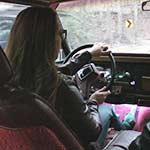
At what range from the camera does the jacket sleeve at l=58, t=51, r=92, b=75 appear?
2.69 m

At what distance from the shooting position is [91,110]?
2297 mm

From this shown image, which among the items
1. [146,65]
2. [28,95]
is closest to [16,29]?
[28,95]

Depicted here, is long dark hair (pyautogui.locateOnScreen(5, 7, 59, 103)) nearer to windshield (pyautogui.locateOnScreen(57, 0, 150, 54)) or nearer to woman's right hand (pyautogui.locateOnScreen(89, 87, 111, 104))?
woman's right hand (pyautogui.locateOnScreen(89, 87, 111, 104))

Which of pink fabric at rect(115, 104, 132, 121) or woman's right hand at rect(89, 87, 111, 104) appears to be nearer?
woman's right hand at rect(89, 87, 111, 104)

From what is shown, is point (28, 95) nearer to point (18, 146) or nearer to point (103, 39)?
point (18, 146)

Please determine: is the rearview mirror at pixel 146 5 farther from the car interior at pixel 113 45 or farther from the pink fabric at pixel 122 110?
the pink fabric at pixel 122 110

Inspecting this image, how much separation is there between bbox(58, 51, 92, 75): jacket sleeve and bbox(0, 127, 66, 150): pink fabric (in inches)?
49.4

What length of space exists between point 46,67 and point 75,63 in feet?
2.12

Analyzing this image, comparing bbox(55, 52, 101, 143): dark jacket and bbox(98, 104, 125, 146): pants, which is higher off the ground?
bbox(55, 52, 101, 143): dark jacket

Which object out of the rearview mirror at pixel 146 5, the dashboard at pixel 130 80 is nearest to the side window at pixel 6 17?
the dashboard at pixel 130 80

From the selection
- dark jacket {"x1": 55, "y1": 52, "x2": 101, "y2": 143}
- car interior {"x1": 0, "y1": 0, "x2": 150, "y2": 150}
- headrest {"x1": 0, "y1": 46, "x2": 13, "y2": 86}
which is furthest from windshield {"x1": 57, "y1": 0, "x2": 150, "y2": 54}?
headrest {"x1": 0, "y1": 46, "x2": 13, "y2": 86}

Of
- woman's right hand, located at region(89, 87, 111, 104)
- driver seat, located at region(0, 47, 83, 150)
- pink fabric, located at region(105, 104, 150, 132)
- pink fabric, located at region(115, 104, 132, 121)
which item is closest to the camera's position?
driver seat, located at region(0, 47, 83, 150)

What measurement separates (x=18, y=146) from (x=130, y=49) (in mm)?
2255

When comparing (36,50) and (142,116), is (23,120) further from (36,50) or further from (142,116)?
(142,116)
